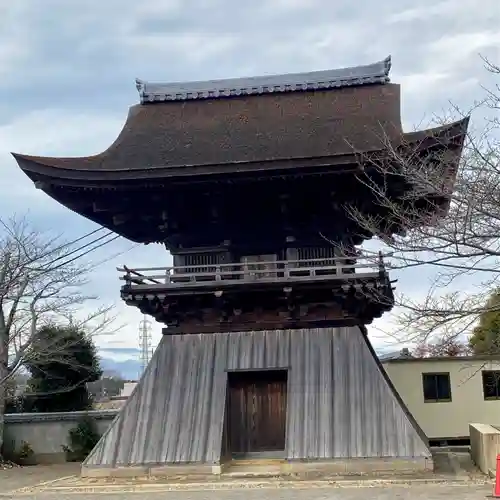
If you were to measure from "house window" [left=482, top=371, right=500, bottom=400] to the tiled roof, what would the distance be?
11.4 metres

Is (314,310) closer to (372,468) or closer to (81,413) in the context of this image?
(372,468)

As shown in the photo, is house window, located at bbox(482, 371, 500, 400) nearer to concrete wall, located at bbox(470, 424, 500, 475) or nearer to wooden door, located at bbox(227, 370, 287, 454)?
concrete wall, located at bbox(470, 424, 500, 475)

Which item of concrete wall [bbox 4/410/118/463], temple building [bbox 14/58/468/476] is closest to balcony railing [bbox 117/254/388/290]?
temple building [bbox 14/58/468/476]

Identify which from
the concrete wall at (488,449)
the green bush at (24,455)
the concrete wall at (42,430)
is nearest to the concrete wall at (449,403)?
the concrete wall at (488,449)

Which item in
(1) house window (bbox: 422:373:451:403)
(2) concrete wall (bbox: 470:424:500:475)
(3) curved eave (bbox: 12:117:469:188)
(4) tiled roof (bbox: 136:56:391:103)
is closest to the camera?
(3) curved eave (bbox: 12:117:469:188)

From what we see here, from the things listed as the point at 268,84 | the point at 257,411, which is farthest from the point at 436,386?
the point at 268,84

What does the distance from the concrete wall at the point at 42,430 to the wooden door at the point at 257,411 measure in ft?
24.8

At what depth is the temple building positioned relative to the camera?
13695 millimetres

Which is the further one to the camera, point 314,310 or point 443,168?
point 314,310

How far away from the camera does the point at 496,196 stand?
8.78 m

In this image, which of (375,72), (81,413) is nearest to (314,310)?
(375,72)

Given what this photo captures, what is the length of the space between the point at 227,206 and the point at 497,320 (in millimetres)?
14147

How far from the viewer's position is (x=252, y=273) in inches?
567

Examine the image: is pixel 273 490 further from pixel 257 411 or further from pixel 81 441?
pixel 81 441
